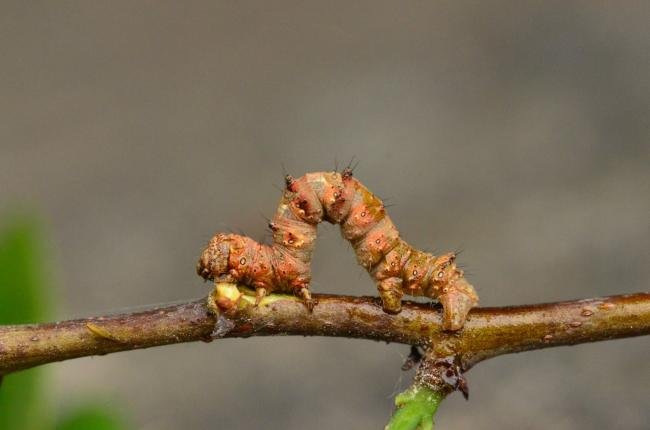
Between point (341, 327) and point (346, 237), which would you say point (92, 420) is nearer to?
point (341, 327)

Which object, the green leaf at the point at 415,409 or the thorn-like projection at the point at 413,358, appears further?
the thorn-like projection at the point at 413,358

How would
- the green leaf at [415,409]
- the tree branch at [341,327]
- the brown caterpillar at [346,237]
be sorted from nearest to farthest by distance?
1. the green leaf at [415,409]
2. the tree branch at [341,327]
3. the brown caterpillar at [346,237]

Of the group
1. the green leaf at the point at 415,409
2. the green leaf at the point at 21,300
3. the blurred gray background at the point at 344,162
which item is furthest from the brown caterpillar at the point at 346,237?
the blurred gray background at the point at 344,162

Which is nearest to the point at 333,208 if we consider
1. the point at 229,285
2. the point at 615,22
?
the point at 229,285

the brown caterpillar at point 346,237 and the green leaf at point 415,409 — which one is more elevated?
the brown caterpillar at point 346,237

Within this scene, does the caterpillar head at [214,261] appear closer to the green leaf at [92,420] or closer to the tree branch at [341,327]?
the tree branch at [341,327]

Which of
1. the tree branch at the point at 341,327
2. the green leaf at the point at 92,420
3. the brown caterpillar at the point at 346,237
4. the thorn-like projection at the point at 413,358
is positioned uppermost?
the brown caterpillar at the point at 346,237
